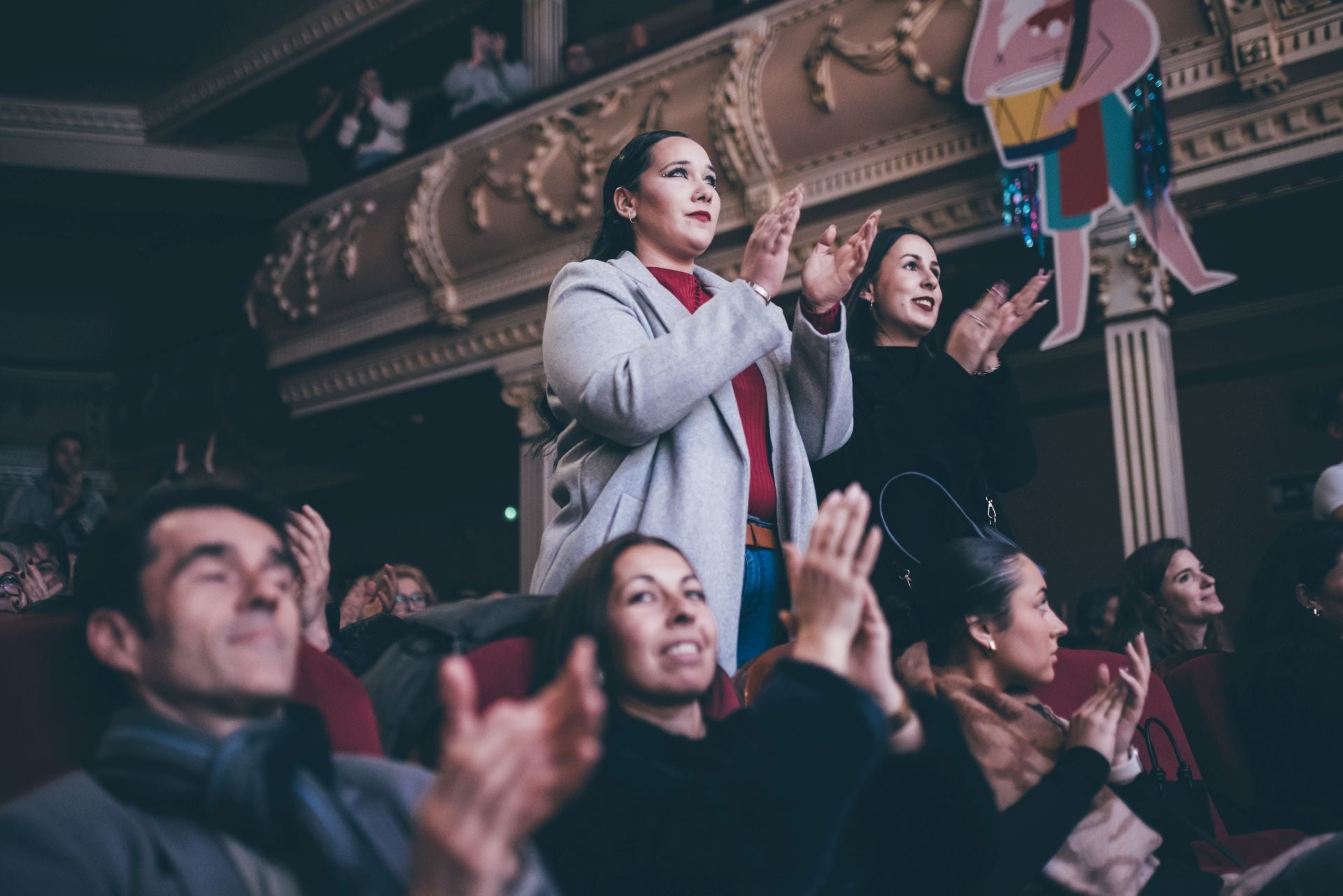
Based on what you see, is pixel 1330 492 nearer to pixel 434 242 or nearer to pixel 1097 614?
pixel 1097 614

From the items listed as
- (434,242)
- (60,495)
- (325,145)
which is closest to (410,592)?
(60,495)

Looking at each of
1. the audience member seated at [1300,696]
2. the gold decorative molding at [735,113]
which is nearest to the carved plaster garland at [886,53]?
the gold decorative molding at [735,113]

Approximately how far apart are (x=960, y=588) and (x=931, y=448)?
0.23 meters

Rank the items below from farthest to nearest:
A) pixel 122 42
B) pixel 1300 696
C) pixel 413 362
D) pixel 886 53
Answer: pixel 122 42, pixel 413 362, pixel 886 53, pixel 1300 696

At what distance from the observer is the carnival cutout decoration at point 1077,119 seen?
392 centimetres

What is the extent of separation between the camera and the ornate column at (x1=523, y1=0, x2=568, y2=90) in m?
6.29

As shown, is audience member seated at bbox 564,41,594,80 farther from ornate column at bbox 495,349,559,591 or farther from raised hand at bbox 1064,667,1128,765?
raised hand at bbox 1064,667,1128,765

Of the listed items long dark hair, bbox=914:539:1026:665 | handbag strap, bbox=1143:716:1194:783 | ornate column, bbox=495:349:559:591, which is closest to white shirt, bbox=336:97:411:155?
ornate column, bbox=495:349:559:591

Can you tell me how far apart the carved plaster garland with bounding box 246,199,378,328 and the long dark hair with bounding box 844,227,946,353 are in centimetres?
492

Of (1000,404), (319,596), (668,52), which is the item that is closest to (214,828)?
(319,596)

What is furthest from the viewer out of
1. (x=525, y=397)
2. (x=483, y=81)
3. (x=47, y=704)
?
(x=483, y=81)

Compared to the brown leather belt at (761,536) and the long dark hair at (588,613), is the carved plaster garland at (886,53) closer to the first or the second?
the brown leather belt at (761,536)

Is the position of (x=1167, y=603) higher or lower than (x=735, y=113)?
lower

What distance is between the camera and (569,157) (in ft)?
18.2
